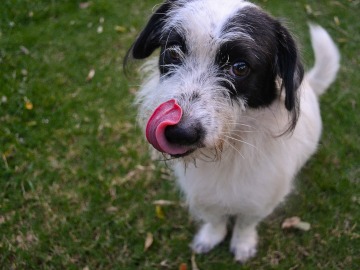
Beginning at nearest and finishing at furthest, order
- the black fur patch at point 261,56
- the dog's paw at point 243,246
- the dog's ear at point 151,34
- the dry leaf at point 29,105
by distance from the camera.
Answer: the black fur patch at point 261,56
the dog's ear at point 151,34
the dog's paw at point 243,246
the dry leaf at point 29,105

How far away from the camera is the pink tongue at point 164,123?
5.30 feet

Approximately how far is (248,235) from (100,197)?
130 centimetres

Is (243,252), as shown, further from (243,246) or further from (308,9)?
(308,9)

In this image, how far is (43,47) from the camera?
4.54 metres

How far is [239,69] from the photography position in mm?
1798

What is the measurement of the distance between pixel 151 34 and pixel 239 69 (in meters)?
0.66

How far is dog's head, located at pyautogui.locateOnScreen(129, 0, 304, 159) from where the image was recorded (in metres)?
1.67

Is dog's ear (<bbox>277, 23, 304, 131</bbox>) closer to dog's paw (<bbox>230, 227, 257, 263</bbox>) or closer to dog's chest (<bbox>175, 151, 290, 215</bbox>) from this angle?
dog's chest (<bbox>175, 151, 290, 215</bbox>)

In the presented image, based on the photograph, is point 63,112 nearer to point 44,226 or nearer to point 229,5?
point 44,226

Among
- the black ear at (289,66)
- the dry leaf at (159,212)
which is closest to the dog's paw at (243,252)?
the dry leaf at (159,212)

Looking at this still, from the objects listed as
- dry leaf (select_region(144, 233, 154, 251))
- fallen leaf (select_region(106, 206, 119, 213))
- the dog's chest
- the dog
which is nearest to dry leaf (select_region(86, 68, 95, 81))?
fallen leaf (select_region(106, 206, 119, 213))

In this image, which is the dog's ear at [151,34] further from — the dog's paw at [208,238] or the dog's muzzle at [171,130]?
the dog's paw at [208,238]

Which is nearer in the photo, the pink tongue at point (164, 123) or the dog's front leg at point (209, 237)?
the pink tongue at point (164, 123)

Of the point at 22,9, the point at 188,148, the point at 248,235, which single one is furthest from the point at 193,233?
the point at 22,9
